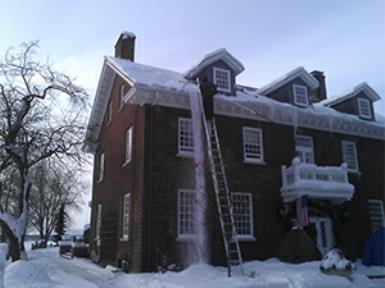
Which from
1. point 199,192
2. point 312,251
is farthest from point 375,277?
point 199,192

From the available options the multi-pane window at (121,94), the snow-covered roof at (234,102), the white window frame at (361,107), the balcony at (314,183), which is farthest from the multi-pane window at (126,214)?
the white window frame at (361,107)

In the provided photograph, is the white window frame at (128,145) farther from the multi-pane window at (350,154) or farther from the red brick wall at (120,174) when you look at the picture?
the multi-pane window at (350,154)

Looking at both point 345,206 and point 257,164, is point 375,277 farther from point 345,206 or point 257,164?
point 257,164

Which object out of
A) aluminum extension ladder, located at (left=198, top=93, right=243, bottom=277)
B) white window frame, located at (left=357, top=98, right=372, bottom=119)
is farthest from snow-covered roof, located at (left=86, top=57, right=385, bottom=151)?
aluminum extension ladder, located at (left=198, top=93, right=243, bottom=277)

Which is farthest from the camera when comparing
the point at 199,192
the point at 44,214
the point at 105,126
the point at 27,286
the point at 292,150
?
the point at 44,214

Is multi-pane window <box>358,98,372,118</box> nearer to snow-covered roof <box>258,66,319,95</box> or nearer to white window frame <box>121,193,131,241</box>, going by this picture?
snow-covered roof <box>258,66,319,95</box>

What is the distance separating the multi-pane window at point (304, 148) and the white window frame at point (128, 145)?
8229mm

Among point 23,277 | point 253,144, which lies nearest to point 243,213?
point 253,144

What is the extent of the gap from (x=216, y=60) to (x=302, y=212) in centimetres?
815

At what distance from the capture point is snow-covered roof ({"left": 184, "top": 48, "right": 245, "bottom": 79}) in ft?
56.9

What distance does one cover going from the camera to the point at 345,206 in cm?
1730

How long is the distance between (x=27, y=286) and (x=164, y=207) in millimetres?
6118

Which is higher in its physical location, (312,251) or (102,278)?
(312,251)

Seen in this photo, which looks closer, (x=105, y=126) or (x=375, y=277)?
(x=375, y=277)
